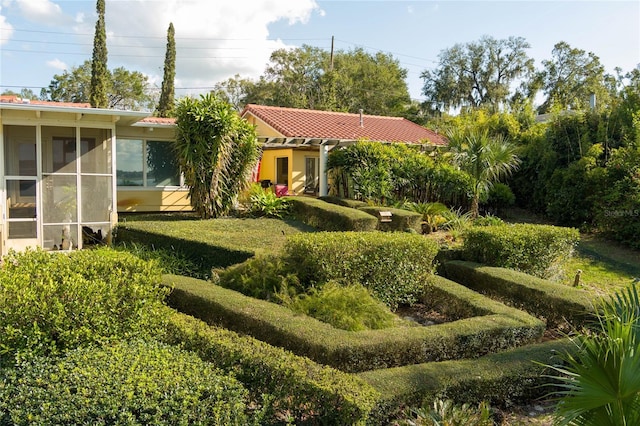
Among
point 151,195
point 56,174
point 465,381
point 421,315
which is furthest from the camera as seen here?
point 151,195

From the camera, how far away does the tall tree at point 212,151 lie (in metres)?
12.6

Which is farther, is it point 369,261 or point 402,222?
point 402,222

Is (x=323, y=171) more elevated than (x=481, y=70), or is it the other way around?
(x=481, y=70)

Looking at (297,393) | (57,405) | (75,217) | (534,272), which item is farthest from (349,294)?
(75,217)

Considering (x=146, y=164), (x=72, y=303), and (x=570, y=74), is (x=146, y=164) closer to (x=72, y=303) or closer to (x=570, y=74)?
(x=72, y=303)

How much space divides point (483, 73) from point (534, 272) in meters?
37.6

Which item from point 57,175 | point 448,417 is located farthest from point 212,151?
point 448,417

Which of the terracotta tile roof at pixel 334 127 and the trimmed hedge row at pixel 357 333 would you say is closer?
the trimmed hedge row at pixel 357 333

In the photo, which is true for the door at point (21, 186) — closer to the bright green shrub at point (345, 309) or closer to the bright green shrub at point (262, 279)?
the bright green shrub at point (262, 279)

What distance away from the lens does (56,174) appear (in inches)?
449

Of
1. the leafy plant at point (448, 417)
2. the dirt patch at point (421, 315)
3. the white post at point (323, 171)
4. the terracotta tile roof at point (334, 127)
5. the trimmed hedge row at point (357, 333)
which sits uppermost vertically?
the terracotta tile roof at point (334, 127)

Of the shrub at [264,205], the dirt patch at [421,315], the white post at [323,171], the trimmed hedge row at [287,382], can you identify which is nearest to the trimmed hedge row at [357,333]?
the trimmed hedge row at [287,382]

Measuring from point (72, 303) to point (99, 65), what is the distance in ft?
88.7

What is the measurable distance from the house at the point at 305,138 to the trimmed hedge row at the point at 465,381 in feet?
39.3
